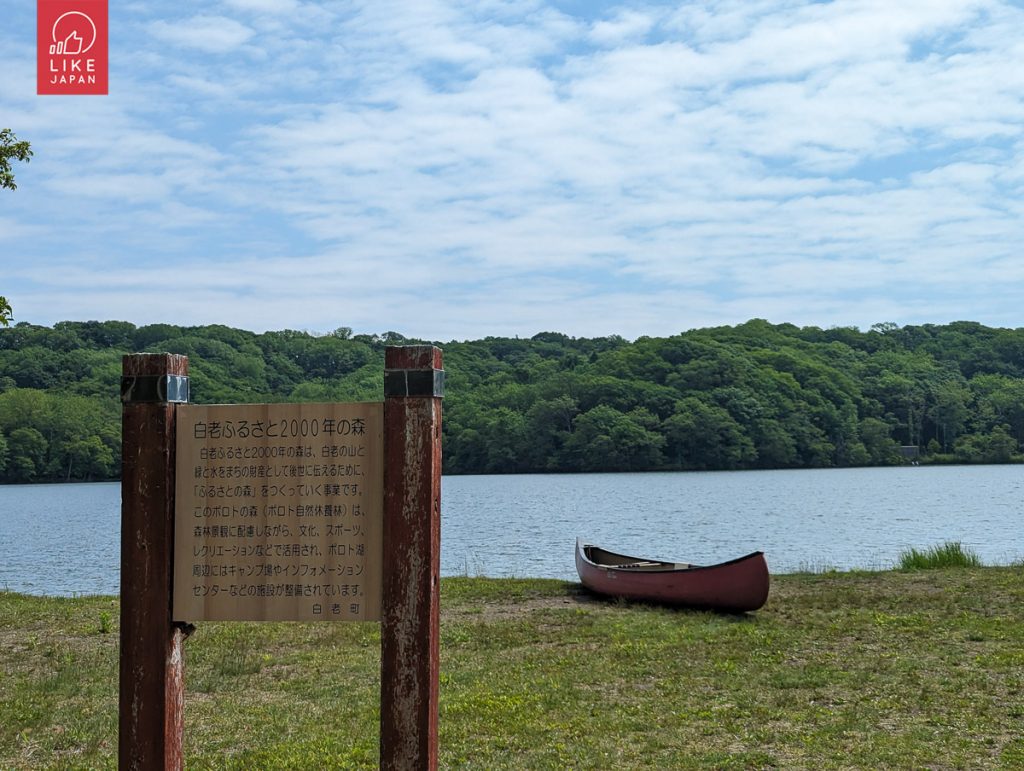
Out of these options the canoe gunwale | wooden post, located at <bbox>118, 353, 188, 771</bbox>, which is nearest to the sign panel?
wooden post, located at <bbox>118, 353, 188, 771</bbox>

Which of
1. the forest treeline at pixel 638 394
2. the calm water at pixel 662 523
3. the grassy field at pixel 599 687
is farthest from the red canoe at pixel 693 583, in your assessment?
the forest treeline at pixel 638 394

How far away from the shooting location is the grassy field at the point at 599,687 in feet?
22.2

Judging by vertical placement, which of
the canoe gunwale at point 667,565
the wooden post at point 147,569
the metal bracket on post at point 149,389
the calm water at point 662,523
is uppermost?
the metal bracket on post at point 149,389

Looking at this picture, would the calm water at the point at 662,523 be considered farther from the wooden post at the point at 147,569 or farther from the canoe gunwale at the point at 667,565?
the wooden post at the point at 147,569

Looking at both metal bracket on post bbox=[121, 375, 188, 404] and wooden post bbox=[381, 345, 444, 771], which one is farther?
metal bracket on post bbox=[121, 375, 188, 404]

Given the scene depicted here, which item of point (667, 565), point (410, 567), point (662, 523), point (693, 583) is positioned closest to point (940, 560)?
point (667, 565)

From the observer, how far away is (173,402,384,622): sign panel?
14.7 feet

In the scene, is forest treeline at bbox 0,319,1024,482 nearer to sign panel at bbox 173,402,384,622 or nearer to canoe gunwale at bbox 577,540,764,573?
canoe gunwale at bbox 577,540,764,573

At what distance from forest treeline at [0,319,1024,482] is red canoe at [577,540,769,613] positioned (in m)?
56.6

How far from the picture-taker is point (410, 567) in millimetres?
4406

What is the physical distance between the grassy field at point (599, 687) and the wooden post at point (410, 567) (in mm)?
2290

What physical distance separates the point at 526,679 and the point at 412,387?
541cm

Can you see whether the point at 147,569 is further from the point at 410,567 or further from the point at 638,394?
the point at 638,394

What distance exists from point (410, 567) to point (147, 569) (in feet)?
4.22
